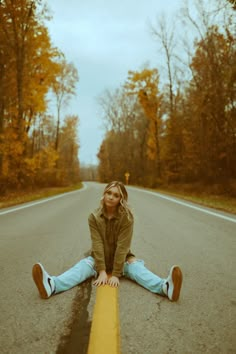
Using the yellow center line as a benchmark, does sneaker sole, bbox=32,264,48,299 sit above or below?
above

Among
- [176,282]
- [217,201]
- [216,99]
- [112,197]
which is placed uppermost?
[216,99]

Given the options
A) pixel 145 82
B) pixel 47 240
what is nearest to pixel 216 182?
pixel 145 82

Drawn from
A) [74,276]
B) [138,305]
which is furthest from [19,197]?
[138,305]

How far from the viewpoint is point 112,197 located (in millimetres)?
3500

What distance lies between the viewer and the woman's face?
350cm

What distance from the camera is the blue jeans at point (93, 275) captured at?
2956 millimetres

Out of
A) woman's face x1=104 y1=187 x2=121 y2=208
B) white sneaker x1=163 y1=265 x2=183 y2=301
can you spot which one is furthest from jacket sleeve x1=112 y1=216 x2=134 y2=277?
white sneaker x1=163 y1=265 x2=183 y2=301

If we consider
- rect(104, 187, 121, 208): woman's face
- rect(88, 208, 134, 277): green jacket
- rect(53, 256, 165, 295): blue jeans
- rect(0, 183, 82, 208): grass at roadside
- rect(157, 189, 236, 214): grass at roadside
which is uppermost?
rect(104, 187, 121, 208): woman's face

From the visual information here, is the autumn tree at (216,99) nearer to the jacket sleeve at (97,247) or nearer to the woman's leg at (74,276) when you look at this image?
the jacket sleeve at (97,247)

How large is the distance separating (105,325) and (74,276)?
3.25 ft

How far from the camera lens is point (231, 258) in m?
4.08

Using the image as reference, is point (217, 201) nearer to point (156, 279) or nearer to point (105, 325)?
point (156, 279)

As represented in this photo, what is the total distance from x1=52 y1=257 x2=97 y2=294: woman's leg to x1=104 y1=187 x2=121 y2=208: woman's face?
620mm

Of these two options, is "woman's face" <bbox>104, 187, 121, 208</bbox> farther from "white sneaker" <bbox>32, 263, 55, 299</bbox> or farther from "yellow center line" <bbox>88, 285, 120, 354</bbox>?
"white sneaker" <bbox>32, 263, 55, 299</bbox>
